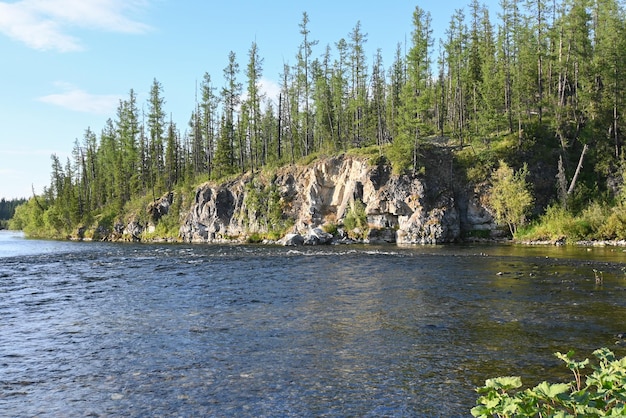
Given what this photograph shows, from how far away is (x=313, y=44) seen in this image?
246ft

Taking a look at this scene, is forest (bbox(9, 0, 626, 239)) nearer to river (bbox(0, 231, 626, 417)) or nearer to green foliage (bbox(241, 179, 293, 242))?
green foliage (bbox(241, 179, 293, 242))

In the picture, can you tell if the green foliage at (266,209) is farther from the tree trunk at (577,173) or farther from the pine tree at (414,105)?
the tree trunk at (577,173)

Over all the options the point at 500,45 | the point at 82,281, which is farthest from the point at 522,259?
the point at 500,45

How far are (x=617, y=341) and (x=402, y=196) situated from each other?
45.6 m

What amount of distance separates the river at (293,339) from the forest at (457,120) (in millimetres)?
31284

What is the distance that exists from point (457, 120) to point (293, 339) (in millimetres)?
70554

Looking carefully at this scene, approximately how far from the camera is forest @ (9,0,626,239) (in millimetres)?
55938

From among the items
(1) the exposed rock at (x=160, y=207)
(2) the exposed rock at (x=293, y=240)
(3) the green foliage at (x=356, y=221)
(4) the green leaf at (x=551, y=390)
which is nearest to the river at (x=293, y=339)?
(4) the green leaf at (x=551, y=390)

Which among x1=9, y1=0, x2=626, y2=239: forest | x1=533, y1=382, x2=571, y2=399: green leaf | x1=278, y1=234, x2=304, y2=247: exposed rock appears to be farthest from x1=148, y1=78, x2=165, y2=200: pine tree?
x1=533, y1=382, x2=571, y2=399: green leaf

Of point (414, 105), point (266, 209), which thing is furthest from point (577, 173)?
point (266, 209)

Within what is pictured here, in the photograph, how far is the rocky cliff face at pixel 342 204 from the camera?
56.0 meters

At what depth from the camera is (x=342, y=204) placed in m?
63.2

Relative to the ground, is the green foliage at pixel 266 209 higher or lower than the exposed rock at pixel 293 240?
higher

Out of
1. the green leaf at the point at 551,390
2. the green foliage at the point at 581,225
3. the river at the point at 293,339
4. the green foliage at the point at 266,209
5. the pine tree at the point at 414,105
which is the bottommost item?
the river at the point at 293,339
